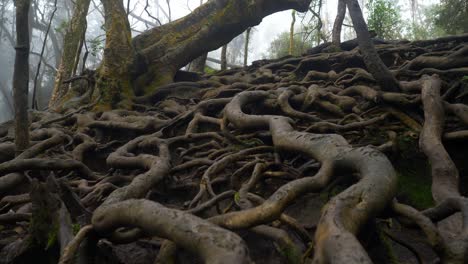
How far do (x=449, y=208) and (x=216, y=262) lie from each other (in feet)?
4.24

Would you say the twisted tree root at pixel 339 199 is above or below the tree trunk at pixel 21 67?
below

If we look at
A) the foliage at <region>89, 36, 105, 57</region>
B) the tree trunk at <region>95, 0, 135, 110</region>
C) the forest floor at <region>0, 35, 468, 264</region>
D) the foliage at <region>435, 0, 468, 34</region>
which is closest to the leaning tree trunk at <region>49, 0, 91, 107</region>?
the foliage at <region>89, 36, 105, 57</region>

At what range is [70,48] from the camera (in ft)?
26.9

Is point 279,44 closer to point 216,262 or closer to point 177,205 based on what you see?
point 177,205

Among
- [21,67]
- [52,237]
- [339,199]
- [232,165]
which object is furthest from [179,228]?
[21,67]

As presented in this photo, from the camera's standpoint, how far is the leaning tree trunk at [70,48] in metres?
8.01

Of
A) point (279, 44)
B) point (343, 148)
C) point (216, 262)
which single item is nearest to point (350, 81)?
point (343, 148)

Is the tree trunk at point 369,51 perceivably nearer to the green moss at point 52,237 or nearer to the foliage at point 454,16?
the green moss at point 52,237

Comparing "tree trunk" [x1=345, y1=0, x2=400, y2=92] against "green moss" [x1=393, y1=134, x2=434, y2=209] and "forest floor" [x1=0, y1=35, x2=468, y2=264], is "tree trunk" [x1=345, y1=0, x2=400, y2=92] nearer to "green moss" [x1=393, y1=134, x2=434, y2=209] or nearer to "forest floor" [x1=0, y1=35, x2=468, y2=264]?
"forest floor" [x1=0, y1=35, x2=468, y2=264]

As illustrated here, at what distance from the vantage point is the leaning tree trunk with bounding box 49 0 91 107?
26.3ft

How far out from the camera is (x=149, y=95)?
5.71m

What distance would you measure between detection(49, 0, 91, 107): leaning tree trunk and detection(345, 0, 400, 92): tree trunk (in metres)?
6.71

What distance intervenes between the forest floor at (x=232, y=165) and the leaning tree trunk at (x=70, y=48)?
296 centimetres

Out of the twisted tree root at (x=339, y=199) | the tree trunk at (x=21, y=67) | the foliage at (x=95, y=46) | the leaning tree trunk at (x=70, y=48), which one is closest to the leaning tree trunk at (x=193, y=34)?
the foliage at (x=95, y=46)
